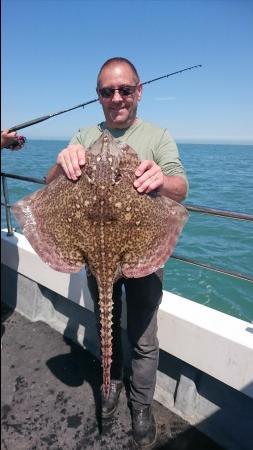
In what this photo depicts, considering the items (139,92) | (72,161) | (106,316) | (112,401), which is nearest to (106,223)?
(72,161)

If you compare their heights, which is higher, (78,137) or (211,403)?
(78,137)

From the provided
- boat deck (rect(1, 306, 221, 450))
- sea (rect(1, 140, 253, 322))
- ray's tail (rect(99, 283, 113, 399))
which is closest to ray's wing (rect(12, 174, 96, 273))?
ray's tail (rect(99, 283, 113, 399))

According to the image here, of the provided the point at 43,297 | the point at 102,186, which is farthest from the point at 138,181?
the point at 43,297

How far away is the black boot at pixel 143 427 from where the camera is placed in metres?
2.84

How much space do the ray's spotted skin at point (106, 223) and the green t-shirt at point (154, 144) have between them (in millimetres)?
400

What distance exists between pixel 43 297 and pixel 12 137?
6.94ft

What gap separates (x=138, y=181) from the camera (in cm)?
196

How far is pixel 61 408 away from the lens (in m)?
3.19

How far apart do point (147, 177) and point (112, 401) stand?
2.21 meters

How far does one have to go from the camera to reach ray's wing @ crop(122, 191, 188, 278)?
205 cm

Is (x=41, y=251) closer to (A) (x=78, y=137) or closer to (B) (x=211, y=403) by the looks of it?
(A) (x=78, y=137)

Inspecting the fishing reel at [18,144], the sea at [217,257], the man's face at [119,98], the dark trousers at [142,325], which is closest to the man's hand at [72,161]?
the man's face at [119,98]

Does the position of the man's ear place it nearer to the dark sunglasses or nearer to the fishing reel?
the dark sunglasses

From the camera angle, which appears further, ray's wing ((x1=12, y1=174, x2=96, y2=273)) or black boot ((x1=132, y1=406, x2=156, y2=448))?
black boot ((x1=132, y1=406, x2=156, y2=448))
